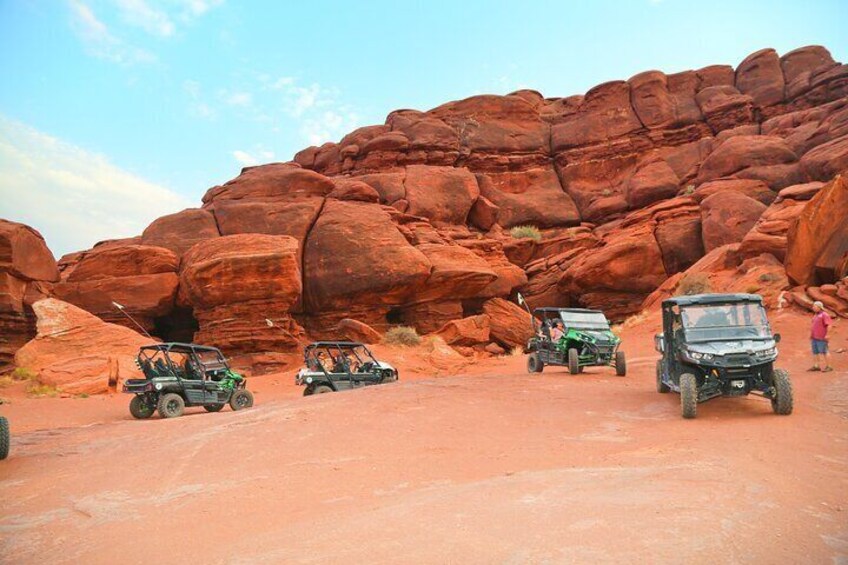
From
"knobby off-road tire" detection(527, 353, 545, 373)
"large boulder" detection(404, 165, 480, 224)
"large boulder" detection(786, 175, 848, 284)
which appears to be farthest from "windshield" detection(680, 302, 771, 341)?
"large boulder" detection(404, 165, 480, 224)

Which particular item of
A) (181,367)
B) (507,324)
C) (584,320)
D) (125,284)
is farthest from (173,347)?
(507,324)

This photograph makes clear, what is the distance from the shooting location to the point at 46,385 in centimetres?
1753

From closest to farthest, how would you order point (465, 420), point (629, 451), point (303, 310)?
1. point (629, 451)
2. point (465, 420)
3. point (303, 310)

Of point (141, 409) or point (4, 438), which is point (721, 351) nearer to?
point (4, 438)

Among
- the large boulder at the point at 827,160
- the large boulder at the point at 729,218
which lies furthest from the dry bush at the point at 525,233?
the large boulder at the point at 827,160

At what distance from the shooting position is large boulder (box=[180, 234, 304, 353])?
82.0 feet

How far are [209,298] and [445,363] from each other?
11169 mm

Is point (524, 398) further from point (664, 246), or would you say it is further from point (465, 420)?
point (664, 246)

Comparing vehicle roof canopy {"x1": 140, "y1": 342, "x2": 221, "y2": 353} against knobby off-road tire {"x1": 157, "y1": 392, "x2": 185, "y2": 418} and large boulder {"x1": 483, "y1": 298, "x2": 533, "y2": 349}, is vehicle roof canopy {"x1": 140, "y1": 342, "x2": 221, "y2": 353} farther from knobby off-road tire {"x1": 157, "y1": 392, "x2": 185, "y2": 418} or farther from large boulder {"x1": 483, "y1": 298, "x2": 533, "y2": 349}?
large boulder {"x1": 483, "y1": 298, "x2": 533, "y2": 349}

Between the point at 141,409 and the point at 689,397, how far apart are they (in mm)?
12736

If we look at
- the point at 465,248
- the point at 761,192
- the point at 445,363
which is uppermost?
the point at 761,192

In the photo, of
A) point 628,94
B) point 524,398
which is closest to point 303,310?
point 524,398

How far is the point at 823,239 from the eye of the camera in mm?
21266

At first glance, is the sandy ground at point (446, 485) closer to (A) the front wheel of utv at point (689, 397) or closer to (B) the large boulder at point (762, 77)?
(A) the front wheel of utv at point (689, 397)
